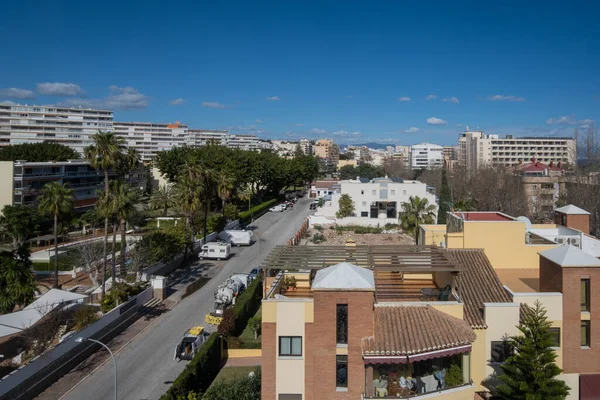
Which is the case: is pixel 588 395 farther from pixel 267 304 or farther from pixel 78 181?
pixel 78 181

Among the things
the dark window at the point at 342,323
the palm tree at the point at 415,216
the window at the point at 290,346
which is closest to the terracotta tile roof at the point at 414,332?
the dark window at the point at 342,323

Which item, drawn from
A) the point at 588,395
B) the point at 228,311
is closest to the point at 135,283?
the point at 228,311

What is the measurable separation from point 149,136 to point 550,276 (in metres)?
170

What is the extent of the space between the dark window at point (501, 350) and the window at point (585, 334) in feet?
10.9

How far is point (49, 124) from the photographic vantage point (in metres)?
130

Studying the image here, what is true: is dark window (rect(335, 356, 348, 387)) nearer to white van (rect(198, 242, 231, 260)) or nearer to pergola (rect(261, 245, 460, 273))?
pergola (rect(261, 245, 460, 273))

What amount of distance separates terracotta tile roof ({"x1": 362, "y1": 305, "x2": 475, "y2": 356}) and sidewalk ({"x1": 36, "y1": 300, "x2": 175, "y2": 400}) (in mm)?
14174

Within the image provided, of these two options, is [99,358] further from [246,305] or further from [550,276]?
[550,276]

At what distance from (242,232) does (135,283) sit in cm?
2072

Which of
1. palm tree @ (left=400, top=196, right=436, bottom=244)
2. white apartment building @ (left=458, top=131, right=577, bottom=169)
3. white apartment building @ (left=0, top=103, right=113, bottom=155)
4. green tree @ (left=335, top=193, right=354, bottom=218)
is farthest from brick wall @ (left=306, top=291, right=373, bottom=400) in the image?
white apartment building @ (left=458, top=131, right=577, bottom=169)

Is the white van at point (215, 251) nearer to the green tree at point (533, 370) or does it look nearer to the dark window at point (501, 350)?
the dark window at point (501, 350)

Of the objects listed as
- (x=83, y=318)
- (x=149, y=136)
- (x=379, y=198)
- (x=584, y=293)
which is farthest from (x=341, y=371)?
(x=149, y=136)

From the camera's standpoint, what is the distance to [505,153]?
17600cm

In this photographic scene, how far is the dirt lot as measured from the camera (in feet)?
176
